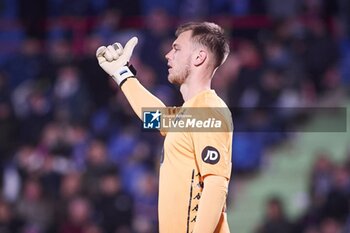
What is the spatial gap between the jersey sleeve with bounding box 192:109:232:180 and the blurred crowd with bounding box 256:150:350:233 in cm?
553

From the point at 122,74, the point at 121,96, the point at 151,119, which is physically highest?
the point at 121,96

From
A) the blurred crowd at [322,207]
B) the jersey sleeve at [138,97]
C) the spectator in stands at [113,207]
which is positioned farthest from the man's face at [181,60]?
the spectator in stands at [113,207]

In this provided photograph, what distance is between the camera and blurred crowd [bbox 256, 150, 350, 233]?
9.48 m

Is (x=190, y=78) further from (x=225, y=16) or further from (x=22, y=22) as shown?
(x=22, y=22)

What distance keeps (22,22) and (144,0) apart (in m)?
1.81

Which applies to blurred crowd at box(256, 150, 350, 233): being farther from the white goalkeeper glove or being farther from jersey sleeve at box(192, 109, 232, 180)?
jersey sleeve at box(192, 109, 232, 180)

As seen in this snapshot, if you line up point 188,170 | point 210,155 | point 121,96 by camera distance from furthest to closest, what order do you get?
point 121,96 < point 188,170 < point 210,155

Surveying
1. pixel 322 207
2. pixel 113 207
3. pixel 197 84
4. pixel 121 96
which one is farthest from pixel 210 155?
pixel 121 96

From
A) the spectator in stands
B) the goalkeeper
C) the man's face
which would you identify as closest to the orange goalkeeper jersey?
the goalkeeper

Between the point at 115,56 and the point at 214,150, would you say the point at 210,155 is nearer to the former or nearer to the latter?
the point at 214,150

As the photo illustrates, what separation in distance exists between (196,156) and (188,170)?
79 millimetres

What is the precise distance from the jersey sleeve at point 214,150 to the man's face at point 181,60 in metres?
0.26

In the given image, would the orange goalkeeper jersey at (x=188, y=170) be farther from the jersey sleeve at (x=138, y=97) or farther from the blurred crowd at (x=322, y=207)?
the blurred crowd at (x=322, y=207)

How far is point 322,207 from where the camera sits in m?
9.58
